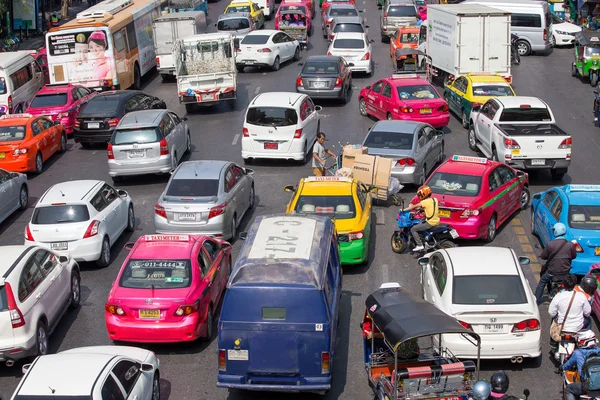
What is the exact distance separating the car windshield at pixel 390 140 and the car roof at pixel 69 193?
6.92 m

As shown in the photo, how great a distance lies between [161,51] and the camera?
113ft

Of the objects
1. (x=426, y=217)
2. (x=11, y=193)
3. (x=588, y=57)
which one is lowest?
(x=588, y=57)

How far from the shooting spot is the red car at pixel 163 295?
13469 millimetres

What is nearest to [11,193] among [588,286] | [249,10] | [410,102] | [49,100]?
[49,100]

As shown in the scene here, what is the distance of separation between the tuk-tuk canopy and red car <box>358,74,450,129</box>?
14.2 metres

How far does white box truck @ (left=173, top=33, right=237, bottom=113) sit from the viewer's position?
29.6 m

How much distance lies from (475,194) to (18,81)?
18277 millimetres

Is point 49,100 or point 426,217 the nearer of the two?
point 426,217

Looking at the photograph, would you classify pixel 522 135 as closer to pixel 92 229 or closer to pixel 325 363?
pixel 92 229

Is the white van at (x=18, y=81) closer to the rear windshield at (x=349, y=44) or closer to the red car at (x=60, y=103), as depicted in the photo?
the red car at (x=60, y=103)

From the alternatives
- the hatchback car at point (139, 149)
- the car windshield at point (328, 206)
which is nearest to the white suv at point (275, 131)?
the hatchback car at point (139, 149)

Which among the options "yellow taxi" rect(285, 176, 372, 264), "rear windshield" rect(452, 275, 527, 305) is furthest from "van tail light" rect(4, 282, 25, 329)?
"rear windshield" rect(452, 275, 527, 305)

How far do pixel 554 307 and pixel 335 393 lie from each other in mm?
3379

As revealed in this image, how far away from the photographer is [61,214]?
17.4m
